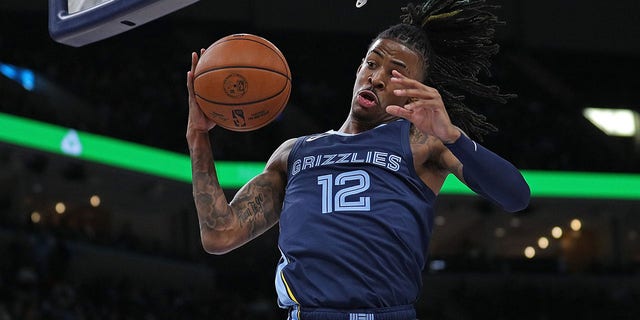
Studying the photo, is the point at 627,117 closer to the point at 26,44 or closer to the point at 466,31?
the point at 26,44

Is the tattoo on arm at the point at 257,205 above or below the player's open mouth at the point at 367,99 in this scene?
below

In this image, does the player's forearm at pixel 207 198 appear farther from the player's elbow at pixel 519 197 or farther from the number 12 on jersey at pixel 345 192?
the player's elbow at pixel 519 197

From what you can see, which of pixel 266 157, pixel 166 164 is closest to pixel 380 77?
pixel 166 164

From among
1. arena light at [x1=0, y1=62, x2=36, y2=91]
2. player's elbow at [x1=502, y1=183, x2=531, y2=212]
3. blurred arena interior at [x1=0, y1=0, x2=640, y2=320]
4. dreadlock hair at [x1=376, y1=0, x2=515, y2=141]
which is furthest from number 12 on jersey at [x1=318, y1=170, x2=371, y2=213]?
arena light at [x1=0, y1=62, x2=36, y2=91]

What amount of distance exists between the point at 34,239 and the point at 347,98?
7834 millimetres

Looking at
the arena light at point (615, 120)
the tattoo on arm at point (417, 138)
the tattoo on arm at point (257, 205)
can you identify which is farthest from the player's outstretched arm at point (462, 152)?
the arena light at point (615, 120)

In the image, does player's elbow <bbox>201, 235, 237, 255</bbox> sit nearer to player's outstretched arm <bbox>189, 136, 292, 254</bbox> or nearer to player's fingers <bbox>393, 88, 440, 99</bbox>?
player's outstretched arm <bbox>189, 136, 292, 254</bbox>

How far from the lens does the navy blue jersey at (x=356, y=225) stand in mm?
3078

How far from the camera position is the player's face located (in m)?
3.36

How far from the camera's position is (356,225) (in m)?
3.15

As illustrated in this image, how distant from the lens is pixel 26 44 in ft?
64.6

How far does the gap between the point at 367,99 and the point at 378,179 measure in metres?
0.32

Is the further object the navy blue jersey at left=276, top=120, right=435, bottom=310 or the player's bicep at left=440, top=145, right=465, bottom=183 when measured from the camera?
the player's bicep at left=440, top=145, right=465, bottom=183

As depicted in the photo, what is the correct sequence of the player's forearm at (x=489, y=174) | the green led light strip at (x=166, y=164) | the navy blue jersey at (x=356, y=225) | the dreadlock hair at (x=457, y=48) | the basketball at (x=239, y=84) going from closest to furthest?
the player's forearm at (x=489, y=174), the navy blue jersey at (x=356, y=225), the basketball at (x=239, y=84), the dreadlock hair at (x=457, y=48), the green led light strip at (x=166, y=164)
